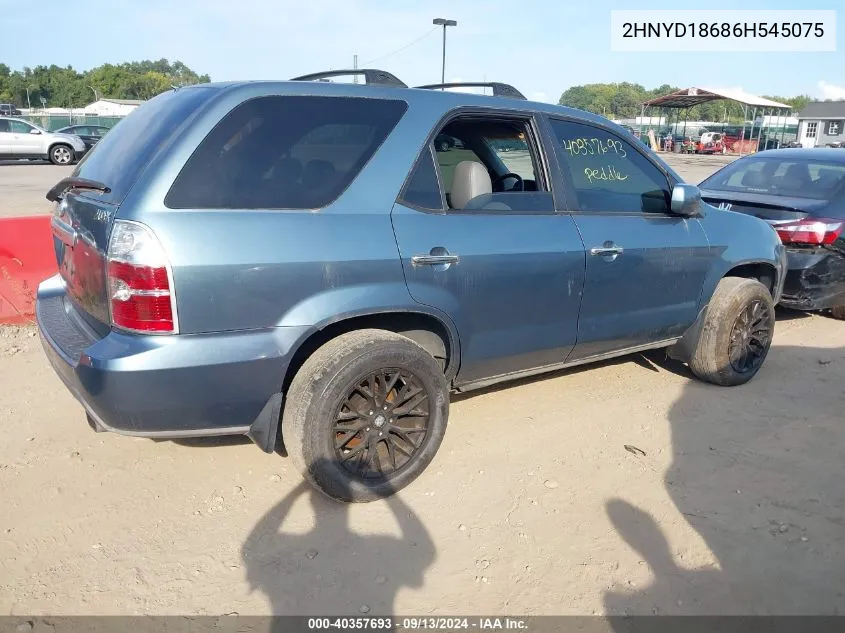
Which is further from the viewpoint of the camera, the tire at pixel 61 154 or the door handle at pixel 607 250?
the tire at pixel 61 154

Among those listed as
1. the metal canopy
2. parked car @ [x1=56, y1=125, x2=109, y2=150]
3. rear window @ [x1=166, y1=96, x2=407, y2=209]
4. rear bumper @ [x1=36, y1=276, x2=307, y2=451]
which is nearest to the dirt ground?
rear bumper @ [x1=36, y1=276, x2=307, y2=451]

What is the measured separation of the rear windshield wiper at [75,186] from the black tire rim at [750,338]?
12.2 ft

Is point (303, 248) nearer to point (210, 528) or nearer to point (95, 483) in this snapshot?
point (210, 528)

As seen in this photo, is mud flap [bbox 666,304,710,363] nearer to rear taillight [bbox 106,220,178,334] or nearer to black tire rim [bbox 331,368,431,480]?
black tire rim [bbox 331,368,431,480]

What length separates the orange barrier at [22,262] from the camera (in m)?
4.93

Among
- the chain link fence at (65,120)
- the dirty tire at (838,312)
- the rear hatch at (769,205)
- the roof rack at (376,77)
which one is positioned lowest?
the dirty tire at (838,312)

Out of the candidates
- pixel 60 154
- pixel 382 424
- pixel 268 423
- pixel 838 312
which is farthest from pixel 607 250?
pixel 60 154

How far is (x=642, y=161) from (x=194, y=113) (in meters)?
2.58

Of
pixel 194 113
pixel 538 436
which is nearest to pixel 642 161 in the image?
pixel 538 436

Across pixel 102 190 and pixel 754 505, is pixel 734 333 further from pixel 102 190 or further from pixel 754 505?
pixel 102 190

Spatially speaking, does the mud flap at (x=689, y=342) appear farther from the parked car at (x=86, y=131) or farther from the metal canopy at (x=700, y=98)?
the metal canopy at (x=700, y=98)

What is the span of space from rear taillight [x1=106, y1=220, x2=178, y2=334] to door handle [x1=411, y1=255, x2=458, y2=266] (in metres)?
1.01

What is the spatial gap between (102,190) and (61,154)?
72.7 ft

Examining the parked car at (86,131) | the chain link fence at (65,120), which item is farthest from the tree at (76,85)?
the parked car at (86,131)
